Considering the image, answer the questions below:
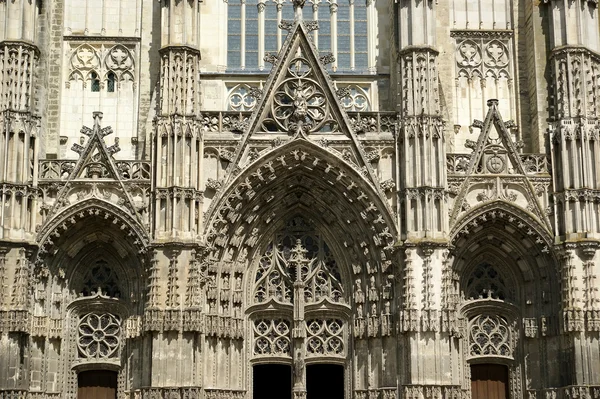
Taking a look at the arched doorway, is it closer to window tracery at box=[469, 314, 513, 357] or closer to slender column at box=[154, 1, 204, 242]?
slender column at box=[154, 1, 204, 242]

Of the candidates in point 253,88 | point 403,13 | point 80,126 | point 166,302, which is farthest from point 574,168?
point 80,126

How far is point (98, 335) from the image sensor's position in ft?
83.3

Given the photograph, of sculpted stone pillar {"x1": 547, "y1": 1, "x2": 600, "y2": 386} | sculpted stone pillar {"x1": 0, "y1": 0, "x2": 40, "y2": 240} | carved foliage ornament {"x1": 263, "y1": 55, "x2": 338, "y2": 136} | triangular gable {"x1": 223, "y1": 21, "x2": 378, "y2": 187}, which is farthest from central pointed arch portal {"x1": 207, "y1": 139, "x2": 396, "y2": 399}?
sculpted stone pillar {"x1": 0, "y1": 0, "x2": 40, "y2": 240}

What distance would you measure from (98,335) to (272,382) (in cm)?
487

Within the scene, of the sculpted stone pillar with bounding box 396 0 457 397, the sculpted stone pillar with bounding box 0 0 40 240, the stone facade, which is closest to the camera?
the sculpted stone pillar with bounding box 396 0 457 397

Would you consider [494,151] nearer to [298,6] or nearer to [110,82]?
[298,6]

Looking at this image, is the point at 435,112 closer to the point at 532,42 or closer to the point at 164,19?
the point at 532,42

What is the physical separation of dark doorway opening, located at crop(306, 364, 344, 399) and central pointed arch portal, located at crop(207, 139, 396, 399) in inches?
3.4

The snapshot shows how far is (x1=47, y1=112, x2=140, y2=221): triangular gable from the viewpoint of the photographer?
2464cm

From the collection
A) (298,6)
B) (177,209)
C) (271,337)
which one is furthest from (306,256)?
(298,6)

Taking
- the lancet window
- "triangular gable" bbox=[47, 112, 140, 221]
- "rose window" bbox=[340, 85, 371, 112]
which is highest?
the lancet window

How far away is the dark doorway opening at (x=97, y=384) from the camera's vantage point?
25.2 metres

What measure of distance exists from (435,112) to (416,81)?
3.05ft

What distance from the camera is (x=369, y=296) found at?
82.4ft
